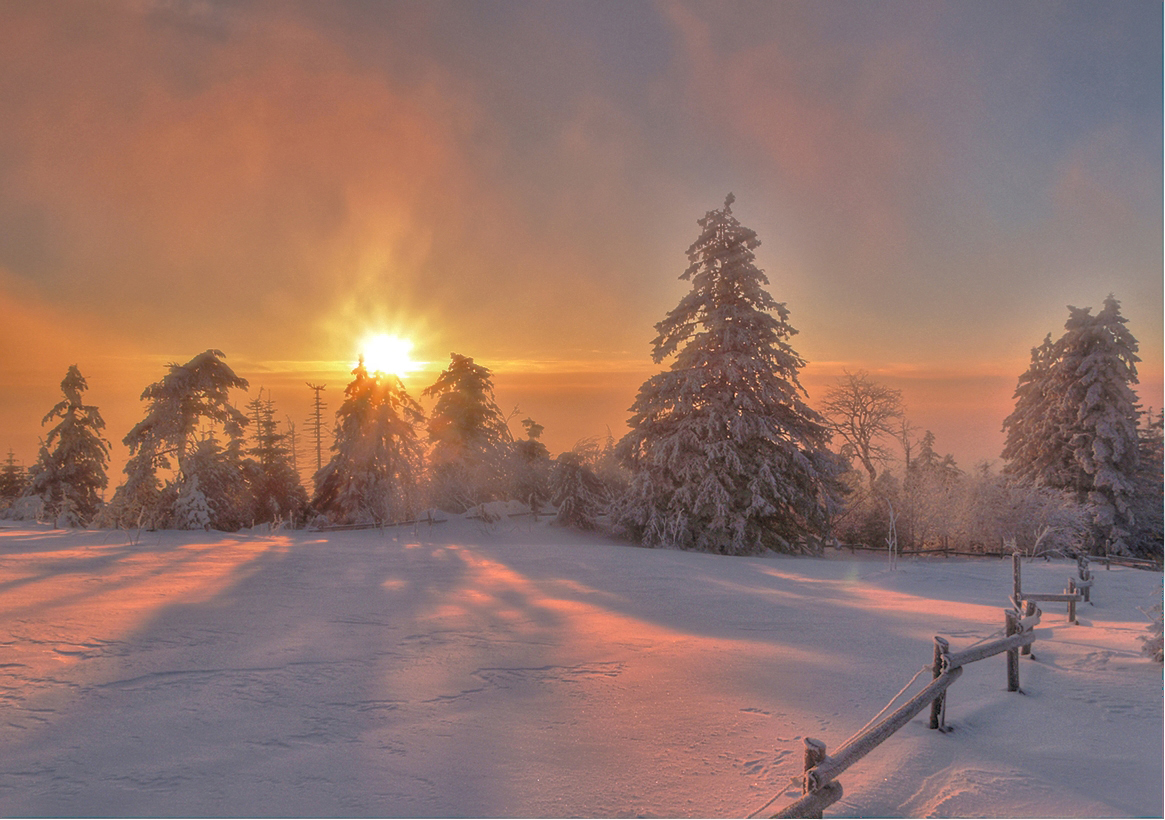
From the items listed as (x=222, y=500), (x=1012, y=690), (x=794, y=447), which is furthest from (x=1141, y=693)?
(x=222, y=500)

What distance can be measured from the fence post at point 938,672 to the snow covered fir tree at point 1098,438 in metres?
22.8

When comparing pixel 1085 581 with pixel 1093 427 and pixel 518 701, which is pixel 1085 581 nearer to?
pixel 518 701

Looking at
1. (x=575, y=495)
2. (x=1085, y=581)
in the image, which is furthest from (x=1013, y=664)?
(x=575, y=495)

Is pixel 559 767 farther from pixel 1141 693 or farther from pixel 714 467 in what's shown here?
pixel 714 467

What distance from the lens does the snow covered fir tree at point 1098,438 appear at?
25.2m

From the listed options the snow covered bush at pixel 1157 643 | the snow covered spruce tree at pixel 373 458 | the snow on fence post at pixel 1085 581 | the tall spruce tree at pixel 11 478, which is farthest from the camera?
the tall spruce tree at pixel 11 478

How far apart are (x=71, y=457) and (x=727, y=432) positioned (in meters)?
35.0

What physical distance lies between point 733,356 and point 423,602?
577 inches

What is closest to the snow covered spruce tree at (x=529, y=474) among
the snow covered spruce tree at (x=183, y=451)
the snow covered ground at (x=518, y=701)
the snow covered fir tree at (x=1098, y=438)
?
the snow covered spruce tree at (x=183, y=451)

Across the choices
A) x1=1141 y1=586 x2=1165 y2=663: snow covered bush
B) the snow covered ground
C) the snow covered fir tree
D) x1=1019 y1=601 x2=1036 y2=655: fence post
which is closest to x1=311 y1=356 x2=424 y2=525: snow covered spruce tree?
the snow covered ground

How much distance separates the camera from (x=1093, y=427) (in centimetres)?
2595

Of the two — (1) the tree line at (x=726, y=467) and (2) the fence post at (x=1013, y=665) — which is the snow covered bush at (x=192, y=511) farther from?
(2) the fence post at (x=1013, y=665)

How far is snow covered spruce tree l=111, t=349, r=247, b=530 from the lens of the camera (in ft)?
80.6

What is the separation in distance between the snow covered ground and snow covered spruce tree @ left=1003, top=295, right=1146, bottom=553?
16532 mm
